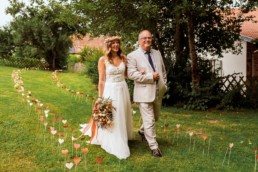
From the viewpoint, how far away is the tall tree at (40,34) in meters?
38.0

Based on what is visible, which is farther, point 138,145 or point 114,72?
point 138,145

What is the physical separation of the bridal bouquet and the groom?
0.54m

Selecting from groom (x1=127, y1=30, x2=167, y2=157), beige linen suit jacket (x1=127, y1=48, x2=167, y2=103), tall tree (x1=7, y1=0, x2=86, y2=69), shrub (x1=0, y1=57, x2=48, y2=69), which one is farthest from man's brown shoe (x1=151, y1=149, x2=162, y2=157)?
shrub (x1=0, y1=57, x2=48, y2=69)

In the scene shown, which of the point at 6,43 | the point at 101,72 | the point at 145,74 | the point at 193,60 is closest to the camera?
the point at 145,74

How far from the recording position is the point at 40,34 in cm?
3809

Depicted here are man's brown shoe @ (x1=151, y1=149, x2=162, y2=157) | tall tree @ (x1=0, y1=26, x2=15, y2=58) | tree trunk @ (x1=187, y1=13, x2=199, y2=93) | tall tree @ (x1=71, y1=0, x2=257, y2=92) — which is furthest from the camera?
tall tree @ (x1=0, y1=26, x2=15, y2=58)

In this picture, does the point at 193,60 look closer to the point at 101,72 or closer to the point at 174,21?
the point at 174,21

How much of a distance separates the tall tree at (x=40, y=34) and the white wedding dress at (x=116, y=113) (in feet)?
101

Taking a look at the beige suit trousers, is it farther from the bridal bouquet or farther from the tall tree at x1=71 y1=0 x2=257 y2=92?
the tall tree at x1=71 y1=0 x2=257 y2=92

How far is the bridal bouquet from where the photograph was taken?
6.64m

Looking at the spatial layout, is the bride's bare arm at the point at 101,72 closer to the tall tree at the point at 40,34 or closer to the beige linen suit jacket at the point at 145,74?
the beige linen suit jacket at the point at 145,74

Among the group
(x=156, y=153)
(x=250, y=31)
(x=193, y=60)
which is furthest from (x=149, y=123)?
(x=250, y=31)

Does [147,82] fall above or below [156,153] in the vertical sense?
above

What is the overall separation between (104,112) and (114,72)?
79cm
